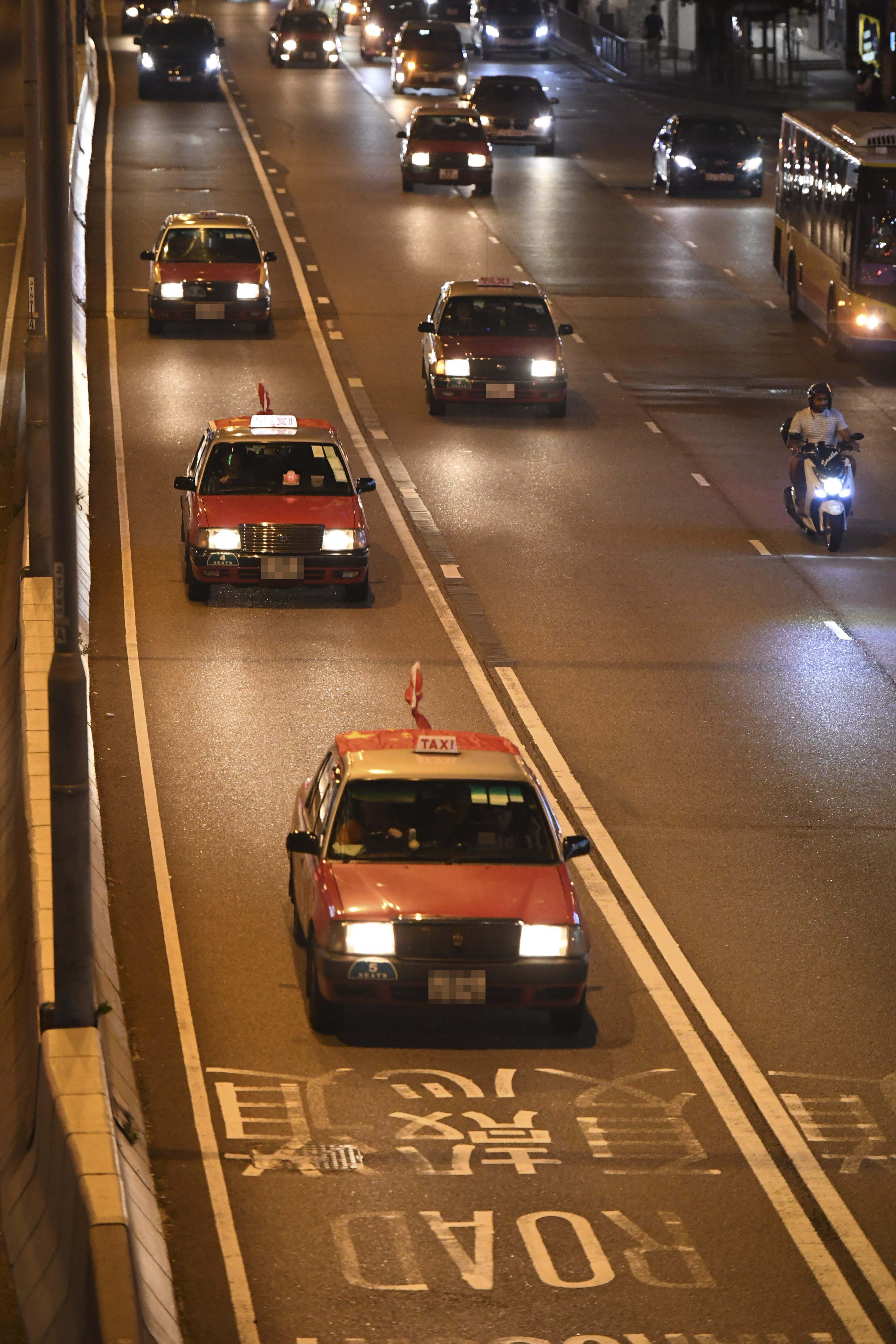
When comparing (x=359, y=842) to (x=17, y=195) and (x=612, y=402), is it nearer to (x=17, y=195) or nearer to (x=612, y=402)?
(x=612, y=402)

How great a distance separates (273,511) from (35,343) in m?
3.05

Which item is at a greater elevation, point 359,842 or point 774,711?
point 359,842

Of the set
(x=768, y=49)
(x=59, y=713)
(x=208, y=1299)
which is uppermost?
(x=59, y=713)

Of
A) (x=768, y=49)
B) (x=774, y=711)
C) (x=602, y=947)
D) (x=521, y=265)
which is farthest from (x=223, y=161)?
(x=602, y=947)

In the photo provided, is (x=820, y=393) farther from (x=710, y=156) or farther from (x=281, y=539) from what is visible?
(x=710, y=156)

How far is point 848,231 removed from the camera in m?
33.9

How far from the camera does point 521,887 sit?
12.7 metres

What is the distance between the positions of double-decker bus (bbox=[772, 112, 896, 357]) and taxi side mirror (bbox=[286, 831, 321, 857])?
22.4 metres

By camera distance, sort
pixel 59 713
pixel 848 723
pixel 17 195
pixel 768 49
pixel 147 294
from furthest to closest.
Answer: pixel 768 49 → pixel 17 195 → pixel 147 294 → pixel 848 723 → pixel 59 713

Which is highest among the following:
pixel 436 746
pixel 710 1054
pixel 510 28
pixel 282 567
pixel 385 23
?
pixel 436 746

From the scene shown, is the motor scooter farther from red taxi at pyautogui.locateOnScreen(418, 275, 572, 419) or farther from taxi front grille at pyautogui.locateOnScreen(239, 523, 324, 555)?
red taxi at pyautogui.locateOnScreen(418, 275, 572, 419)

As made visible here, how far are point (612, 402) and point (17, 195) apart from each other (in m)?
22.5

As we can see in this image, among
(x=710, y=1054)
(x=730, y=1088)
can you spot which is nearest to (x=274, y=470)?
(x=710, y=1054)

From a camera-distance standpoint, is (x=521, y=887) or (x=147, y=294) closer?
(x=521, y=887)
